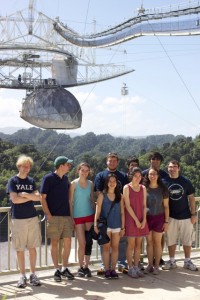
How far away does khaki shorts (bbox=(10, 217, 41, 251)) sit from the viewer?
5.30m

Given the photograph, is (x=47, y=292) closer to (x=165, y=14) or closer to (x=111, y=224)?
(x=111, y=224)

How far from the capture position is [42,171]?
49.7 m

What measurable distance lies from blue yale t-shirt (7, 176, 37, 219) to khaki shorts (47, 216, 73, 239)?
1.03 ft

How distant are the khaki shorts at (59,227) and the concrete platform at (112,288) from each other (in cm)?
58

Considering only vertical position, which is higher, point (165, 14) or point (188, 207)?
point (165, 14)

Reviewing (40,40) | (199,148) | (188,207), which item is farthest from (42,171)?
(188,207)

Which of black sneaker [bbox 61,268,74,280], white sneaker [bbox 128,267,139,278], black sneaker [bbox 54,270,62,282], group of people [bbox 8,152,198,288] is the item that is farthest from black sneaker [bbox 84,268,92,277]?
white sneaker [bbox 128,267,139,278]

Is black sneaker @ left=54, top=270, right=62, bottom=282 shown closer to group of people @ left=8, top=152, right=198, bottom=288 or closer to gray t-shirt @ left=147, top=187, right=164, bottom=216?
group of people @ left=8, top=152, right=198, bottom=288

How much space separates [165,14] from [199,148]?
3367cm

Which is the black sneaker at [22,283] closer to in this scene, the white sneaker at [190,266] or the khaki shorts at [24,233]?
the khaki shorts at [24,233]

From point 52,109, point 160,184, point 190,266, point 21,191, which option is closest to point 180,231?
point 190,266

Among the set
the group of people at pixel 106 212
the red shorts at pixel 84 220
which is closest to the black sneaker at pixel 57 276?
the group of people at pixel 106 212

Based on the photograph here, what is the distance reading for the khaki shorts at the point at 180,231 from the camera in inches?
247

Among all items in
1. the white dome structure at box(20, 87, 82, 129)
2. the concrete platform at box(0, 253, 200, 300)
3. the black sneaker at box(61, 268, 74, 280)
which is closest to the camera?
the concrete platform at box(0, 253, 200, 300)
